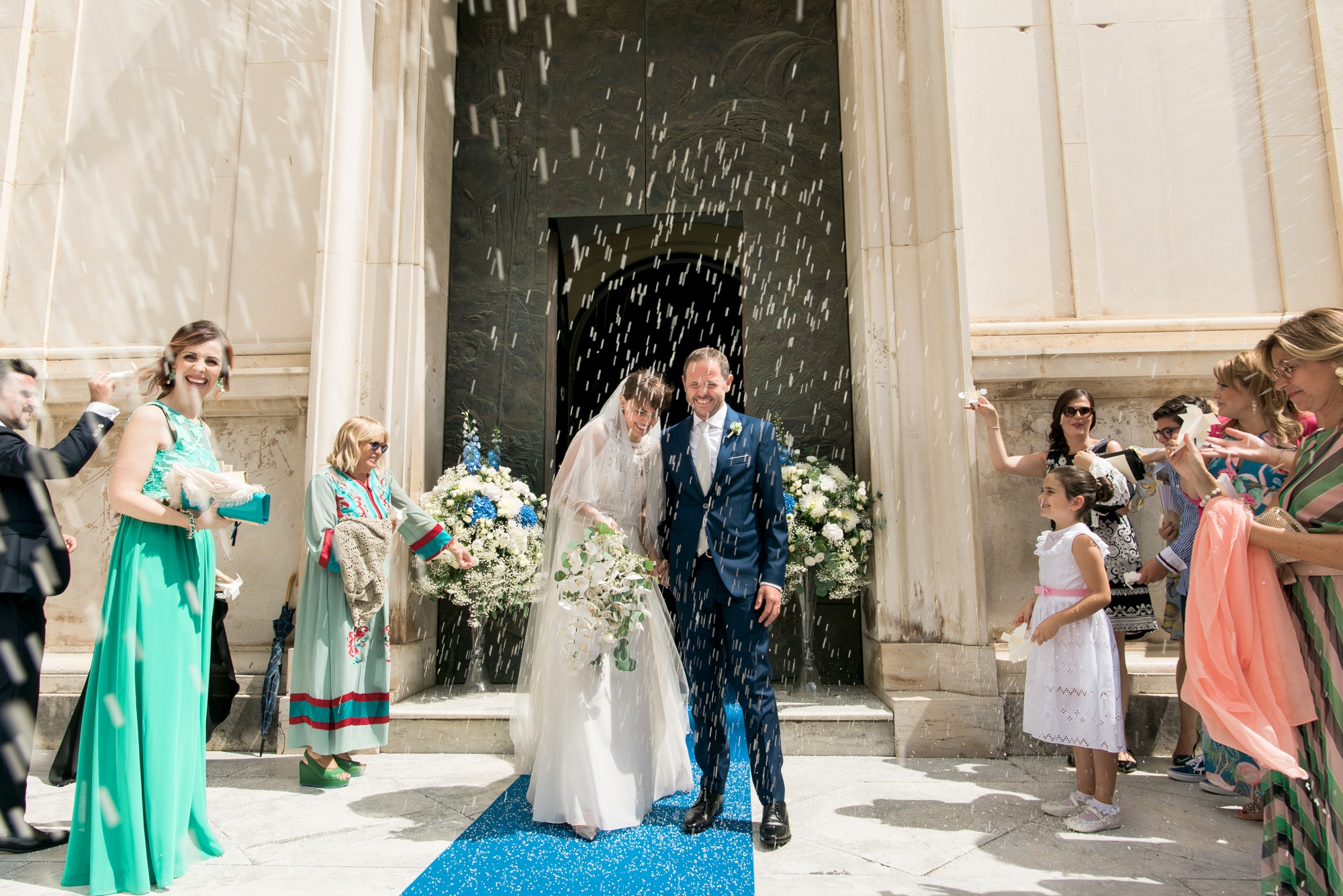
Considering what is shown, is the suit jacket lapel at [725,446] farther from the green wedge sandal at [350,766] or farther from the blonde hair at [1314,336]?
the green wedge sandal at [350,766]

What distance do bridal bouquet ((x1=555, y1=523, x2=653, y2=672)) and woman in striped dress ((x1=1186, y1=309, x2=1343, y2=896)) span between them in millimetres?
2450

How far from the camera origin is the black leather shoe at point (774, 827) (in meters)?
3.46

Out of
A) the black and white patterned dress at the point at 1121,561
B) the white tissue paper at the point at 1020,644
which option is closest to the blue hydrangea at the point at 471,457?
the white tissue paper at the point at 1020,644

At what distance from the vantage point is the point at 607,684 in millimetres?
3820

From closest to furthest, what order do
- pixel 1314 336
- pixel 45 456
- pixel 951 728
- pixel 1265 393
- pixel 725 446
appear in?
pixel 1314 336, pixel 1265 393, pixel 45 456, pixel 725 446, pixel 951 728

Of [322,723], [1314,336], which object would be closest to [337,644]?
[322,723]

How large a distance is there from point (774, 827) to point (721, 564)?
3.88ft

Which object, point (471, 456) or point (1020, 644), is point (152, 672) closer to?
point (471, 456)

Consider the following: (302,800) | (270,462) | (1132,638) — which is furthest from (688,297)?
(302,800)

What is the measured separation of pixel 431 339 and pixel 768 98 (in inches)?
141

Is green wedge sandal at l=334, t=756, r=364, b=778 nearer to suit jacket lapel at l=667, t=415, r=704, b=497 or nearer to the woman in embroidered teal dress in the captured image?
the woman in embroidered teal dress

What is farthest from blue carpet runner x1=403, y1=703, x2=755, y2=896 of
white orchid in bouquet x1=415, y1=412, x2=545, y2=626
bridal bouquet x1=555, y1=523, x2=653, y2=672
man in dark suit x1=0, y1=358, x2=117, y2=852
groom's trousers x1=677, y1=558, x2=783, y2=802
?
man in dark suit x1=0, y1=358, x2=117, y2=852

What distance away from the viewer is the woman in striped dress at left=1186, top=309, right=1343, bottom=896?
238 cm

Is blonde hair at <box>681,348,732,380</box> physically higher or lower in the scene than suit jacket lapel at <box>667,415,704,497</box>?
higher
